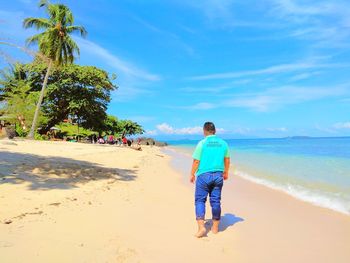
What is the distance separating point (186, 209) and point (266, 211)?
1.70 m

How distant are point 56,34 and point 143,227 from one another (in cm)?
2902

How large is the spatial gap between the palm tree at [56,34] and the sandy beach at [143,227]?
24248 millimetres

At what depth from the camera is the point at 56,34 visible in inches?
1211

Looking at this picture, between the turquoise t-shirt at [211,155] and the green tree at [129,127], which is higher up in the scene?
the green tree at [129,127]

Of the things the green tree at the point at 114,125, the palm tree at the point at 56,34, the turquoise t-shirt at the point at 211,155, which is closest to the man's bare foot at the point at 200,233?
the turquoise t-shirt at the point at 211,155

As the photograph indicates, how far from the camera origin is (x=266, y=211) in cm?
730

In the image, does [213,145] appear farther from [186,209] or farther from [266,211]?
[266,211]

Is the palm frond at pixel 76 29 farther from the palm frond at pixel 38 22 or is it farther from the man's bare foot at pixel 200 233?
the man's bare foot at pixel 200 233

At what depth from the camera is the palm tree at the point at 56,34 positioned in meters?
30.6

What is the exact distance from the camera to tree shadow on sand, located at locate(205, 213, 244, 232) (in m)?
5.85

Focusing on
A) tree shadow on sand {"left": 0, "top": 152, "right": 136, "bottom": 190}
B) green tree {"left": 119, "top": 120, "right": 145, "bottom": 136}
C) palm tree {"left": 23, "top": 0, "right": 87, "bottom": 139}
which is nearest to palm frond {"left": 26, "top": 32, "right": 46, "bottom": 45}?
palm tree {"left": 23, "top": 0, "right": 87, "bottom": 139}

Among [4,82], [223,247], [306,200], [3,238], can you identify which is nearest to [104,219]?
[3,238]

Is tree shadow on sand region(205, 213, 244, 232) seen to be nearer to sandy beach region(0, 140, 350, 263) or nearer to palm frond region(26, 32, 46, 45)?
sandy beach region(0, 140, 350, 263)

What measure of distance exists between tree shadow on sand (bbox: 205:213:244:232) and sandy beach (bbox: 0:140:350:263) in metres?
0.02
